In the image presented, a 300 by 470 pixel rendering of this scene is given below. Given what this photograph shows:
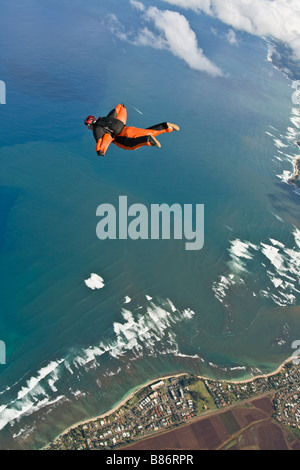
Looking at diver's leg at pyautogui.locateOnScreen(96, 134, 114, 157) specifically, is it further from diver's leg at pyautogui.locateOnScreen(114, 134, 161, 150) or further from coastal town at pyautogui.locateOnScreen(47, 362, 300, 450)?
coastal town at pyautogui.locateOnScreen(47, 362, 300, 450)

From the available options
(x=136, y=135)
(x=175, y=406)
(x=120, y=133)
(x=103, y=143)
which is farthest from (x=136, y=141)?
(x=175, y=406)

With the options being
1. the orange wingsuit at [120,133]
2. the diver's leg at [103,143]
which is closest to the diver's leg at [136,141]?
the orange wingsuit at [120,133]

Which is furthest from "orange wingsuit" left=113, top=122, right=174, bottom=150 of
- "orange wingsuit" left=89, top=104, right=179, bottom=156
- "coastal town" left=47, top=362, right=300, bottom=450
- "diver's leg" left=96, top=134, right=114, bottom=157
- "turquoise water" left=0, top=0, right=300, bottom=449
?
"coastal town" left=47, top=362, right=300, bottom=450

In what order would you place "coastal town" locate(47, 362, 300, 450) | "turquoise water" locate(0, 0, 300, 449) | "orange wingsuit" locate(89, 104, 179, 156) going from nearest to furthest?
1. "orange wingsuit" locate(89, 104, 179, 156)
2. "coastal town" locate(47, 362, 300, 450)
3. "turquoise water" locate(0, 0, 300, 449)

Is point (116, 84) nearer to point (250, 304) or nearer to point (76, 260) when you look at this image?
point (76, 260)

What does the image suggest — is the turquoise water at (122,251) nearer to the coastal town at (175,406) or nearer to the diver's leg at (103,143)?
the coastal town at (175,406)

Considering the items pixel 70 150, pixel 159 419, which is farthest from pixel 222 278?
pixel 70 150
